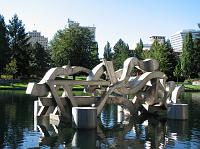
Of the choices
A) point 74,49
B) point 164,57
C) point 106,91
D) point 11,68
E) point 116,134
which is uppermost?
point 74,49

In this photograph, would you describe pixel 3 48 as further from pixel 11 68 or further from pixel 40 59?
pixel 40 59

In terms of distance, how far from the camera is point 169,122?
2653 centimetres

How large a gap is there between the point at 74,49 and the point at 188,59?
27332 mm

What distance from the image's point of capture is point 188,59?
322 feet

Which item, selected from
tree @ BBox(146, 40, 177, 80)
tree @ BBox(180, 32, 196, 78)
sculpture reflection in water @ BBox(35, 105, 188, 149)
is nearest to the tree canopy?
tree @ BBox(146, 40, 177, 80)

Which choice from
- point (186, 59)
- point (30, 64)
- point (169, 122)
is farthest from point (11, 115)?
point (186, 59)

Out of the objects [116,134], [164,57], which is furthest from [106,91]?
[164,57]

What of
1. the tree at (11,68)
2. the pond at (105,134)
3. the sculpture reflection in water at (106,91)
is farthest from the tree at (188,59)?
the pond at (105,134)

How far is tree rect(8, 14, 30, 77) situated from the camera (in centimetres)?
8639

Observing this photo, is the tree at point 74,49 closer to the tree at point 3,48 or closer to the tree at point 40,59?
the tree at point 40,59

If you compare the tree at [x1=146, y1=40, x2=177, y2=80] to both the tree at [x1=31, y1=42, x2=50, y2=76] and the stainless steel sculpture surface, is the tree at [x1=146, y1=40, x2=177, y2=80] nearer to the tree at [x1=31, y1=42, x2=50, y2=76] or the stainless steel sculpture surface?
the tree at [x1=31, y1=42, x2=50, y2=76]

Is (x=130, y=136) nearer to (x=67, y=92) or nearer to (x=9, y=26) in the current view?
(x=67, y=92)

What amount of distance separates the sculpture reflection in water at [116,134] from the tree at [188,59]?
2833 inches

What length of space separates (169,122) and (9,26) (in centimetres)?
7119
